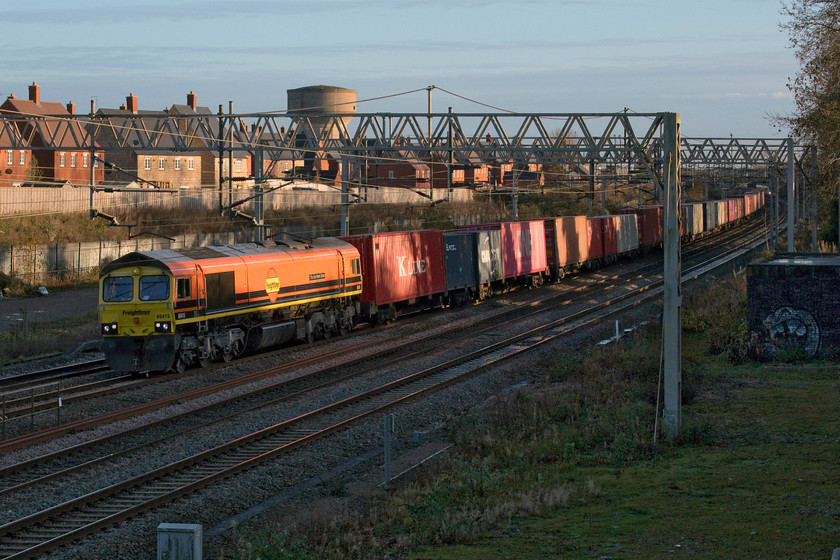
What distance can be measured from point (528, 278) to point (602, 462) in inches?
1179

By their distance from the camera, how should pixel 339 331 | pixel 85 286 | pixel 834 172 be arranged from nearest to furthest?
pixel 339 331 → pixel 834 172 → pixel 85 286

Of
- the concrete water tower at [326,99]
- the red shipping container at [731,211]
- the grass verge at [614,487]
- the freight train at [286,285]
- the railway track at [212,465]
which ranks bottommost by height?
the railway track at [212,465]

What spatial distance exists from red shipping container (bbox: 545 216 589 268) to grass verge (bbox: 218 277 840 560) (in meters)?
24.5

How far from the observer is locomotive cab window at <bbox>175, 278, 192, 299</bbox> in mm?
20688

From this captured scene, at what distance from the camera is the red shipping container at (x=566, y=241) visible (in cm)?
4303

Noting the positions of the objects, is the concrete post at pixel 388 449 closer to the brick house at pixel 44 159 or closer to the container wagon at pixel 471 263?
the container wagon at pixel 471 263

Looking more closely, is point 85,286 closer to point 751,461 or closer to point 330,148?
point 330,148

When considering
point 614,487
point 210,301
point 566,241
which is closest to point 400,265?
point 210,301

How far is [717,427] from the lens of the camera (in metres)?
14.9

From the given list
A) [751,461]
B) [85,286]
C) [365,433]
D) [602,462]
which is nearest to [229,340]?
[365,433]

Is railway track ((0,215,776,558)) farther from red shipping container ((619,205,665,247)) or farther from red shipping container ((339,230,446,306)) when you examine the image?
red shipping container ((619,205,665,247))

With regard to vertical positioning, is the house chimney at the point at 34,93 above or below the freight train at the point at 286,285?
above

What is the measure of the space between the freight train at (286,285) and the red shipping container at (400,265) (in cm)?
4

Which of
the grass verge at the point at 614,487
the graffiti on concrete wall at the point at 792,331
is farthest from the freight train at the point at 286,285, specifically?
the graffiti on concrete wall at the point at 792,331
